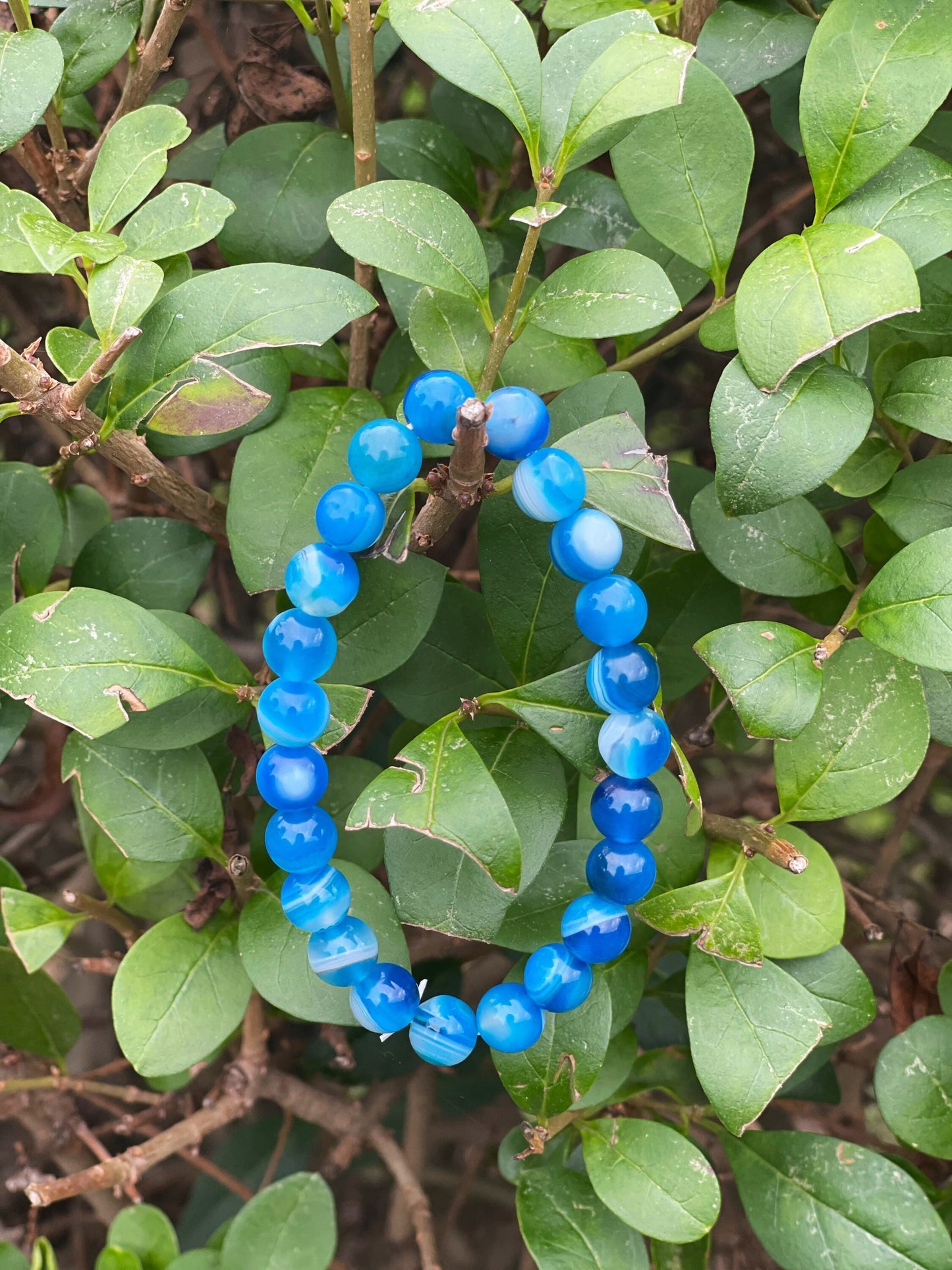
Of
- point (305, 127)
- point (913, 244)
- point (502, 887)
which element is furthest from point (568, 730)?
point (305, 127)

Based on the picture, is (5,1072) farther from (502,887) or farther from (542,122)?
(542,122)

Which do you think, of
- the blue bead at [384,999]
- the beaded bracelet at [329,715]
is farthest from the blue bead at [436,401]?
the blue bead at [384,999]

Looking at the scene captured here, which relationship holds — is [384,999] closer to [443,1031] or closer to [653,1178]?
[443,1031]

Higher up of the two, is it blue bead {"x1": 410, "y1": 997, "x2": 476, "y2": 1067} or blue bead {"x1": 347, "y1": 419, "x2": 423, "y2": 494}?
blue bead {"x1": 347, "y1": 419, "x2": 423, "y2": 494}

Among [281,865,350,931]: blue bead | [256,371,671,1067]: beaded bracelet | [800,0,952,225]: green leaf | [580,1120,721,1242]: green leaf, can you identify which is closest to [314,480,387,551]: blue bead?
[256,371,671,1067]: beaded bracelet

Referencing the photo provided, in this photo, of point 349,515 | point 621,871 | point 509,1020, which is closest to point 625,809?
point 621,871

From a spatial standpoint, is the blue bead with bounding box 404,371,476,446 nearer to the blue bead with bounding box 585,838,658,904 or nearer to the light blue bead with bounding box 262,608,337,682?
the light blue bead with bounding box 262,608,337,682

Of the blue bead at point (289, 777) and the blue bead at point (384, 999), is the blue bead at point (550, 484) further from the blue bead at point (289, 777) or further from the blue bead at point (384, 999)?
the blue bead at point (384, 999)
